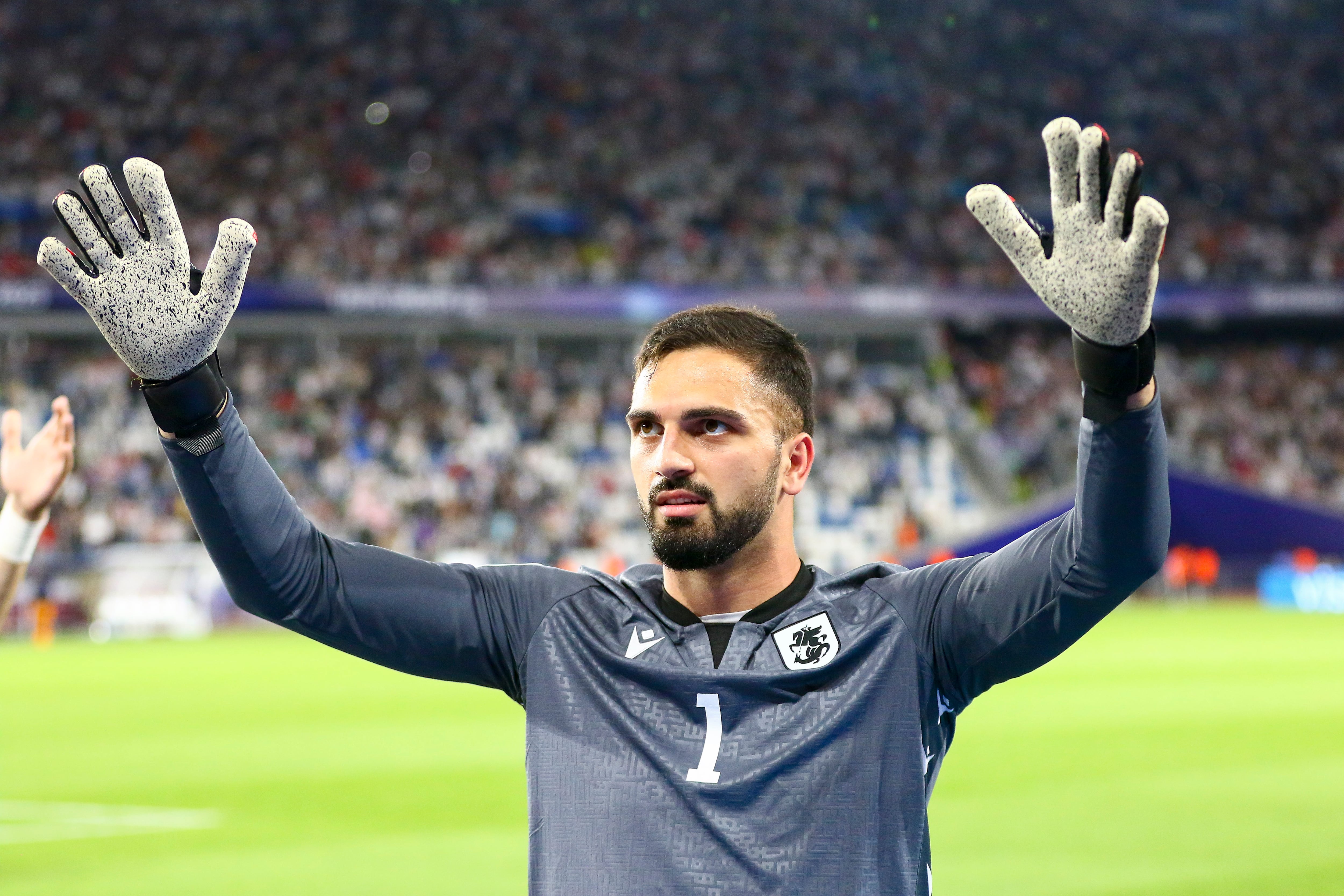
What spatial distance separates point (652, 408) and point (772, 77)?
136 feet

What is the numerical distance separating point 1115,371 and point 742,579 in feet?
2.87

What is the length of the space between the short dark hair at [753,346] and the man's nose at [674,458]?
182 millimetres

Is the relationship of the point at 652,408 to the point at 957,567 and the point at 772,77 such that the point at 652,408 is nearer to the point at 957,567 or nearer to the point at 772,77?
the point at 957,567

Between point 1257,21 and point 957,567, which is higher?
point 1257,21

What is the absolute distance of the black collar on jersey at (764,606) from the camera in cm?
317

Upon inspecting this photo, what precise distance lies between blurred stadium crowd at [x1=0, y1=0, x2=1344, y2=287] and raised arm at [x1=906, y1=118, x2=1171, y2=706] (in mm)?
32050

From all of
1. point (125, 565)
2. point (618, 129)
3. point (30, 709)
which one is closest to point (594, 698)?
point (30, 709)

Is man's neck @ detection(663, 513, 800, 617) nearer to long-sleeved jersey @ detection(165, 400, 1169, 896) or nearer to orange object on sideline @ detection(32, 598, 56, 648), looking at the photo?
long-sleeved jersey @ detection(165, 400, 1169, 896)

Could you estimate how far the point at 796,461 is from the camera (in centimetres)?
328

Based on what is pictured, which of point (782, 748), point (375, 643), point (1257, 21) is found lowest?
point (782, 748)

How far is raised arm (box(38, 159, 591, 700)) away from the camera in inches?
114

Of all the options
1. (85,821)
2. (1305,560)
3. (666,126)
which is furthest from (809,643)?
(666,126)

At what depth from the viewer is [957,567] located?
3.19 meters

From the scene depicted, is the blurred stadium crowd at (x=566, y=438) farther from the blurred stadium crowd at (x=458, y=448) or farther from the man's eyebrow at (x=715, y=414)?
the man's eyebrow at (x=715, y=414)
